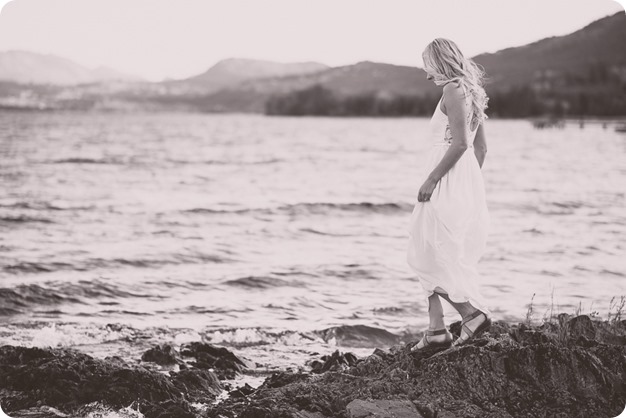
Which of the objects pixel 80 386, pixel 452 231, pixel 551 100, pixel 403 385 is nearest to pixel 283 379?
pixel 403 385

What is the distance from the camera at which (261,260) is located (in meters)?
16.0

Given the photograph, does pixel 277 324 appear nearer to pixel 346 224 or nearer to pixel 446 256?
pixel 446 256

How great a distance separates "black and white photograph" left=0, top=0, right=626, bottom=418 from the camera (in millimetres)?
6145

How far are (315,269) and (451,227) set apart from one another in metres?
9.02

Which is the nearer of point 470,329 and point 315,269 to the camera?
→ point 470,329

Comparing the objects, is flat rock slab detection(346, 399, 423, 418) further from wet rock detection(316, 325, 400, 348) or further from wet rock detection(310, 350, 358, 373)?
wet rock detection(316, 325, 400, 348)

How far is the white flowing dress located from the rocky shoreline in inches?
21.8

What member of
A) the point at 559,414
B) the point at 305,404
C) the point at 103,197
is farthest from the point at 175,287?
the point at 103,197

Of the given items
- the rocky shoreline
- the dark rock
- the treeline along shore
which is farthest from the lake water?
the treeline along shore

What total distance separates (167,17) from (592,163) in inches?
1391

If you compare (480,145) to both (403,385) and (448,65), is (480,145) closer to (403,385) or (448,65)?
(448,65)

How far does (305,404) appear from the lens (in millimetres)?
6051

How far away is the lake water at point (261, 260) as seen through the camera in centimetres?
1073

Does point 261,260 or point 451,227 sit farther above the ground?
point 451,227
